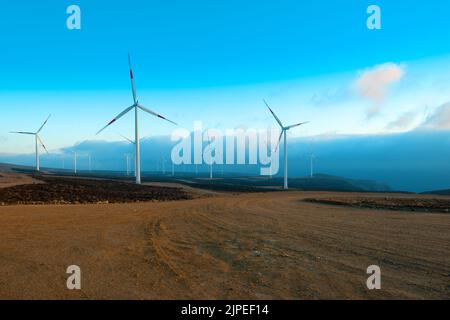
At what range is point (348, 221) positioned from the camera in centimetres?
1834

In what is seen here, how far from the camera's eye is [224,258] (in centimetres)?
1034

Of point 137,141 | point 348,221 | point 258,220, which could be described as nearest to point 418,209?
point 348,221

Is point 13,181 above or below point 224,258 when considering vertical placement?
below

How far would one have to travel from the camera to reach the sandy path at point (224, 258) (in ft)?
24.8

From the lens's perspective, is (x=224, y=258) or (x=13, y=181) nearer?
(x=224, y=258)

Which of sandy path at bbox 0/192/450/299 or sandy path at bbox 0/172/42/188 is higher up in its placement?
sandy path at bbox 0/192/450/299

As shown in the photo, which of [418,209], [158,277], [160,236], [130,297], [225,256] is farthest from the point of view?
[418,209]

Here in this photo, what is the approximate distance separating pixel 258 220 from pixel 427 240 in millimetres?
8154

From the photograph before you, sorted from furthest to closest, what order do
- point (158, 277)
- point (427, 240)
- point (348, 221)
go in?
point (348, 221) < point (427, 240) < point (158, 277)

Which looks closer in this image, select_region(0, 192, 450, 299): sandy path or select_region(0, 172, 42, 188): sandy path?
select_region(0, 192, 450, 299): sandy path

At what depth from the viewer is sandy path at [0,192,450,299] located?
755 centimetres

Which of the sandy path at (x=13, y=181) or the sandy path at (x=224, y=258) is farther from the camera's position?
the sandy path at (x=13, y=181)

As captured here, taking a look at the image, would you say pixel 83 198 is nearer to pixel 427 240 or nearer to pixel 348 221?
pixel 348 221
